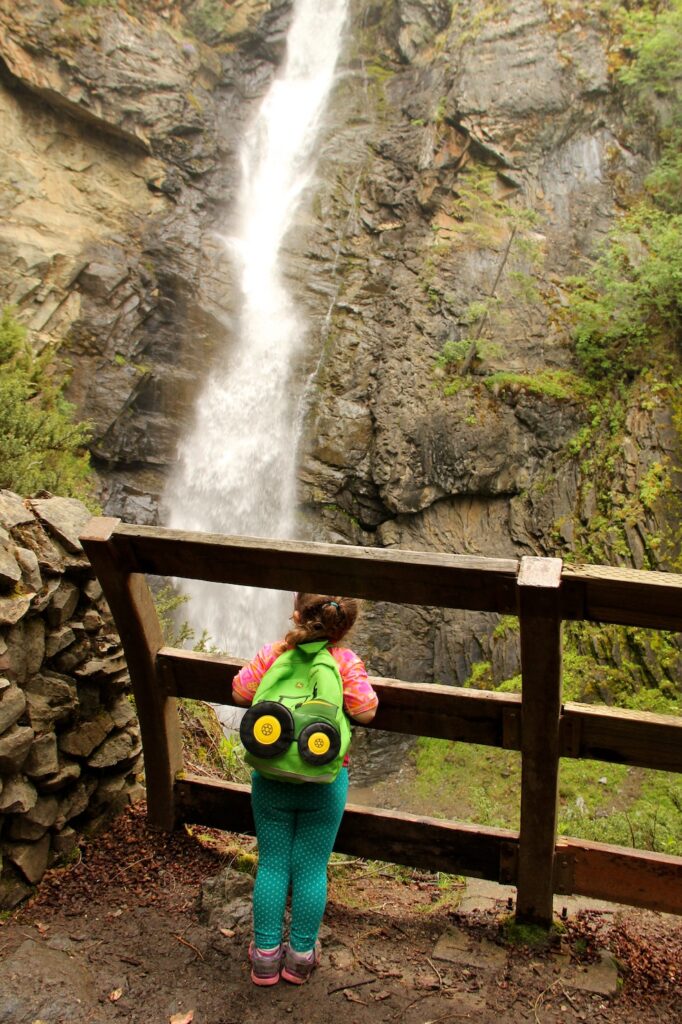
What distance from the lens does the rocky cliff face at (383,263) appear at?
1223 centimetres

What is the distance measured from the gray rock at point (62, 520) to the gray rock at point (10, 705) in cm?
64

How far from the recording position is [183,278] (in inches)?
609

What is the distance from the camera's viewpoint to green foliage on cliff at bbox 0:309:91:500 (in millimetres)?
6457

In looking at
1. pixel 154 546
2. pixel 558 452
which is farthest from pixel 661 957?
pixel 558 452

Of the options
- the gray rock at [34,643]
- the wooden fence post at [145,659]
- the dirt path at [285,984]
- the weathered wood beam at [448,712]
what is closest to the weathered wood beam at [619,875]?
the dirt path at [285,984]

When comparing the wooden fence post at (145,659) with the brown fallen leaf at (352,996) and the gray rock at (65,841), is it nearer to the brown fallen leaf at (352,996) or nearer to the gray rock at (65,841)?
the gray rock at (65,841)

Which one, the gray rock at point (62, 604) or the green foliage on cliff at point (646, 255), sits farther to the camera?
the green foliage on cliff at point (646, 255)

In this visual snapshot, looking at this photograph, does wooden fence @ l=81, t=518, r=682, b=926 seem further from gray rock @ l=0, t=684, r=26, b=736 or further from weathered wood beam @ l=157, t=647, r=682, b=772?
gray rock @ l=0, t=684, r=26, b=736

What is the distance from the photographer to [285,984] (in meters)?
2.48

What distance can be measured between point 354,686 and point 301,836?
0.56 metres

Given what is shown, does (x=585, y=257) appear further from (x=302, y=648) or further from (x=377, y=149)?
(x=302, y=648)

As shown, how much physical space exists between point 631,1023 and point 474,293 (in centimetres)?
1332

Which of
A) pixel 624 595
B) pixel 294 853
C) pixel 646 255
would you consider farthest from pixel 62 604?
pixel 646 255

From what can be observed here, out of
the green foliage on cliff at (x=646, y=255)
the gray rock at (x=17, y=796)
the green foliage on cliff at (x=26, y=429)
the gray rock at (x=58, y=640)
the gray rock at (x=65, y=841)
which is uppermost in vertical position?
the green foliage on cliff at (x=646, y=255)
